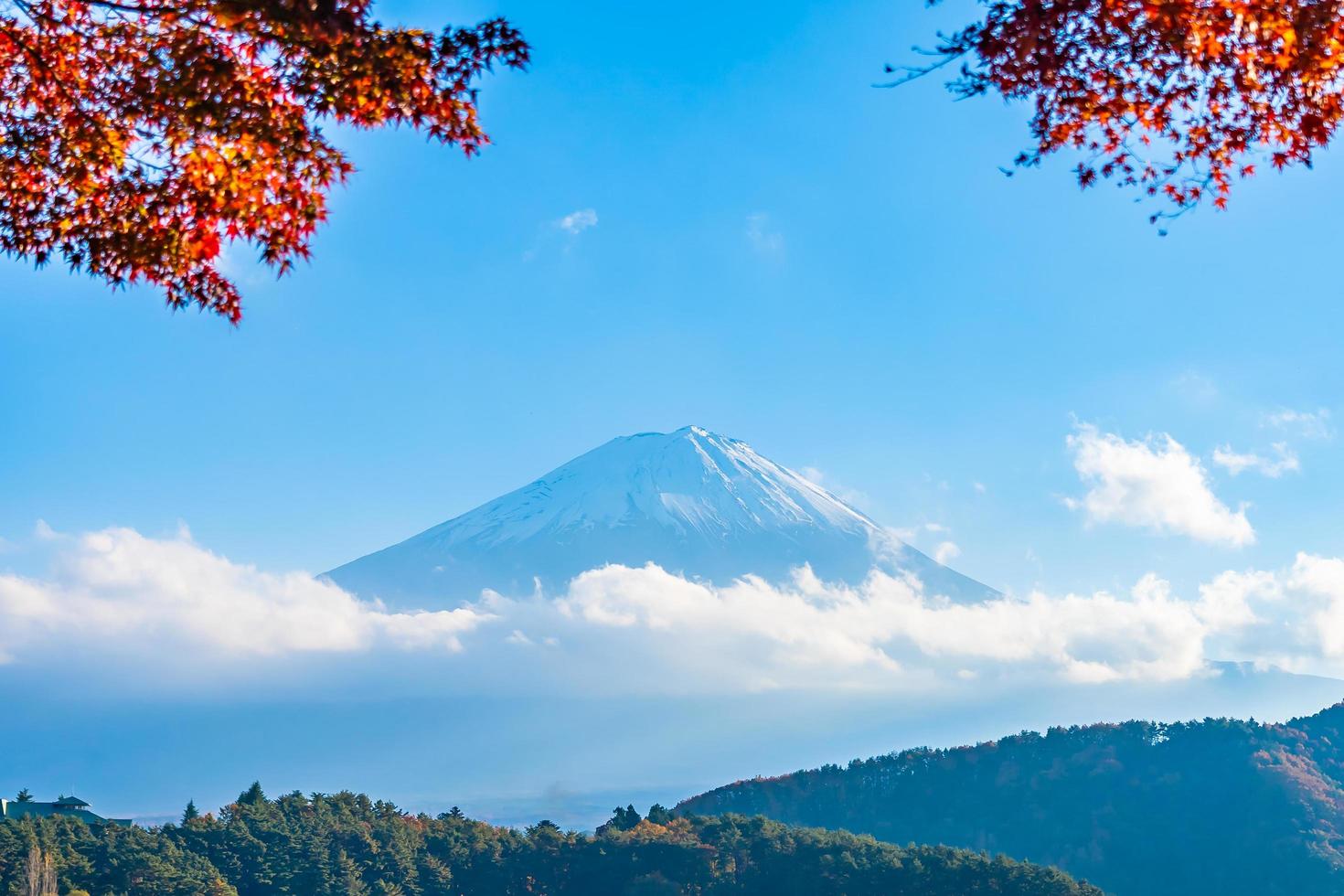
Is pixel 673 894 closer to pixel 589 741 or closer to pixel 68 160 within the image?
pixel 68 160

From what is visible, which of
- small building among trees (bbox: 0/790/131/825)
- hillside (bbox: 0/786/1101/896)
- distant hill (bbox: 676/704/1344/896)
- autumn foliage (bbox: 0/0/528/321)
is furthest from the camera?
distant hill (bbox: 676/704/1344/896)

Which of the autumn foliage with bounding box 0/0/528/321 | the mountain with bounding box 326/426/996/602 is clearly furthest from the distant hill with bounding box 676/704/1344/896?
the mountain with bounding box 326/426/996/602

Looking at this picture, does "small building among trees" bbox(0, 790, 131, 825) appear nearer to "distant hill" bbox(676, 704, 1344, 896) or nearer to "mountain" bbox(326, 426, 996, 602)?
"distant hill" bbox(676, 704, 1344, 896)

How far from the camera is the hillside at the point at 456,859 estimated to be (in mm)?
30547

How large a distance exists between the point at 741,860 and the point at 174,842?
55.6ft

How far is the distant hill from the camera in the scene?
41875 mm

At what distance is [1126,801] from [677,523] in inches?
3729

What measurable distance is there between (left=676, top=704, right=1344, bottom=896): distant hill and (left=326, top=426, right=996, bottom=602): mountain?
81072 millimetres

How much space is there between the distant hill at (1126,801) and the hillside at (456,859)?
1179cm

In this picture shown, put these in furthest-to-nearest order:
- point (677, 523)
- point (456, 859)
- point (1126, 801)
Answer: point (677, 523)
point (1126, 801)
point (456, 859)

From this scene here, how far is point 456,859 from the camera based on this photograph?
37531 mm

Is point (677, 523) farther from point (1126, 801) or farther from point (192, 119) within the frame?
point (192, 119)

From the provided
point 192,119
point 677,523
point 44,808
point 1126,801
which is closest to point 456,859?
point 44,808

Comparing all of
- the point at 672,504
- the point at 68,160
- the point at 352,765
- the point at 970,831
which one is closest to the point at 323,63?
the point at 68,160
